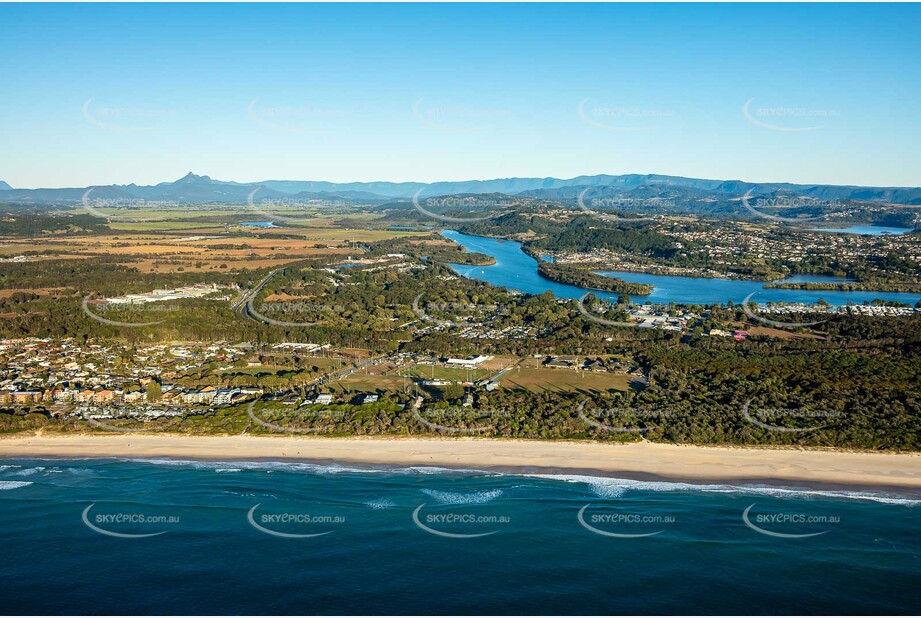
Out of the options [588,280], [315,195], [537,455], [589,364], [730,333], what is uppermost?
[315,195]

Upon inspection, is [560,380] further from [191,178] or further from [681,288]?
[191,178]

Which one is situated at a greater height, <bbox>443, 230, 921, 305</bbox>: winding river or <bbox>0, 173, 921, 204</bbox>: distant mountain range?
<bbox>0, 173, 921, 204</bbox>: distant mountain range

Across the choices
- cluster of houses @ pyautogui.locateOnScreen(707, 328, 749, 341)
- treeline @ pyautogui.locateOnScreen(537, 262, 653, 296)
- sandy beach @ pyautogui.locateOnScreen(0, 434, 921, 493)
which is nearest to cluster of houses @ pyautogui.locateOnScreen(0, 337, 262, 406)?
sandy beach @ pyautogui.locateOnScreen(0, 434, 921, 493)

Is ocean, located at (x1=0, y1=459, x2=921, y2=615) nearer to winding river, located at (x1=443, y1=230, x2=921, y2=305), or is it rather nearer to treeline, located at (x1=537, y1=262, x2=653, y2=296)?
winding river, located at (x1=443, y1=230, x2=921, y2=305)

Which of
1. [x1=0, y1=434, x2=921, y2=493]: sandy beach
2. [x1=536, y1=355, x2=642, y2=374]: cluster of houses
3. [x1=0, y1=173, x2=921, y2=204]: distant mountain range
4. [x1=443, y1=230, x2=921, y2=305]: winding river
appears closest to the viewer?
[x1=0, y1=434, x2=921, y2=493]: sandy beach

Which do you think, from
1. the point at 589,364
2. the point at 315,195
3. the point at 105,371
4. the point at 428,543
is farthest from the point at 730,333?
the point at 315,195

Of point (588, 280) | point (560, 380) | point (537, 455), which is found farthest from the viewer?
point (588, 280)
